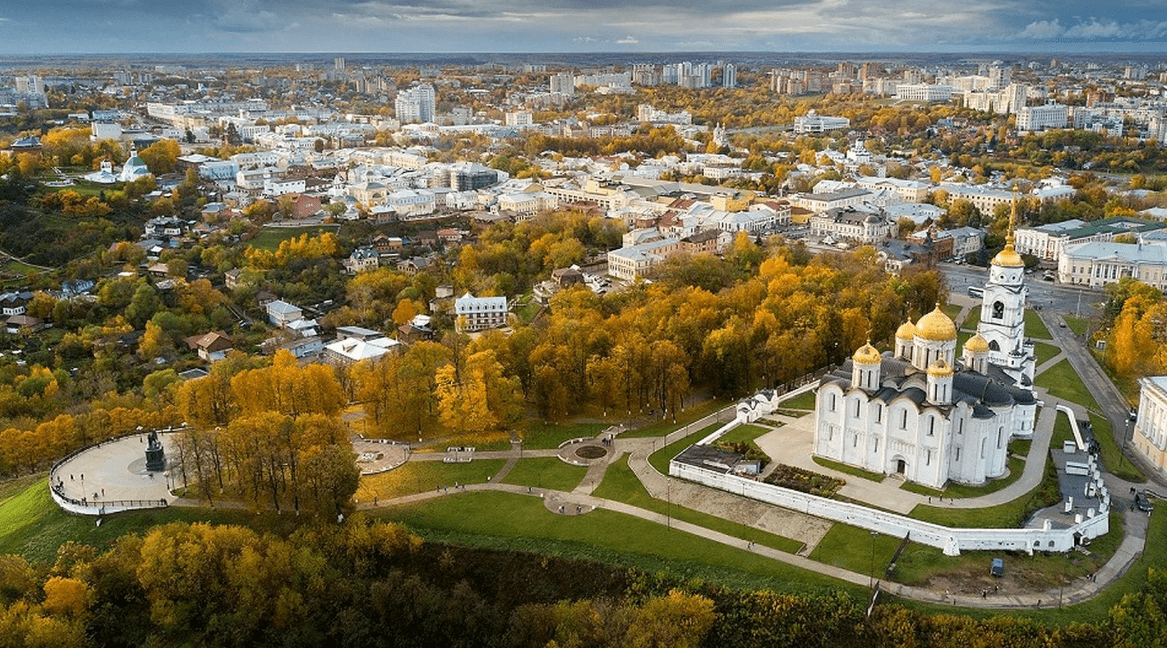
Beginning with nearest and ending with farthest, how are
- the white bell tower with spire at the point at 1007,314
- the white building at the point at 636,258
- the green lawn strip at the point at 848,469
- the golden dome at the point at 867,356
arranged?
the golden dome at the point at 867,356 → the green lawn strip at the point at 848,469 → the white bell tower with spire at the point at 1007,314 → the white building at the point at 636,258

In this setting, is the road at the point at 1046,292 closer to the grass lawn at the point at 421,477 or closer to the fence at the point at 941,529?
the fence at the point at 941,529

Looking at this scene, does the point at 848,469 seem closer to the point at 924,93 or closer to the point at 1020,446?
the point at 1020,446

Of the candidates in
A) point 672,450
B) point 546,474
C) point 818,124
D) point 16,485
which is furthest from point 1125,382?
point 818,124

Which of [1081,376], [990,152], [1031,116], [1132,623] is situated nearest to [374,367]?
[1132,623]

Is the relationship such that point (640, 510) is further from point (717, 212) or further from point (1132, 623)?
point (717, 212)

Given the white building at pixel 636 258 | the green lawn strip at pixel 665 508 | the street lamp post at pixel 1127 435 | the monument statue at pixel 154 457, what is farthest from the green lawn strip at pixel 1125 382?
the monument statue at pixel 154 457

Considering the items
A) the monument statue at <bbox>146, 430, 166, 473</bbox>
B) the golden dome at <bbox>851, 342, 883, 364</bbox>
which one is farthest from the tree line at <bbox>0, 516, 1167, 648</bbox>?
the golden dome at <bbox>851, 342, 883, 364</bbox>
